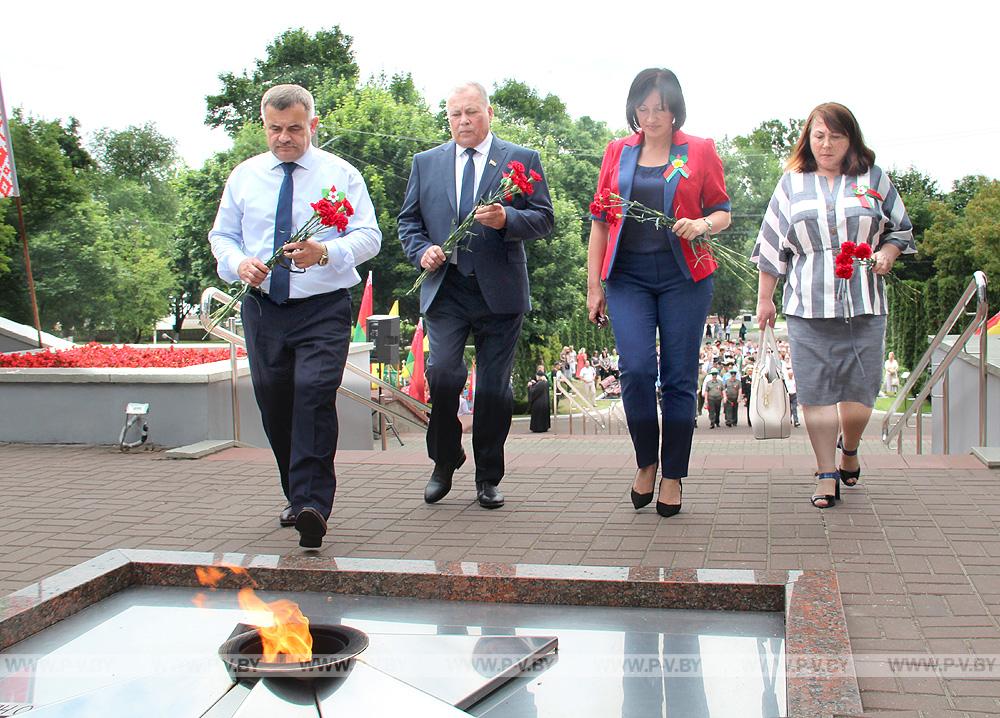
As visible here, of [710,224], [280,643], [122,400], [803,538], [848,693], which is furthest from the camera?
[122,400]

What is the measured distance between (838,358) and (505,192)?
6.07ft

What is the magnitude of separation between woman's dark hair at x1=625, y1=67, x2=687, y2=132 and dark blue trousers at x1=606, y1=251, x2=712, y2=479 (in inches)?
27.6

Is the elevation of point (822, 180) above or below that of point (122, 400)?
above

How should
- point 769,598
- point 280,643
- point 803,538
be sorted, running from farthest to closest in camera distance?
point 803,538 < point 769,598 < point 280,643

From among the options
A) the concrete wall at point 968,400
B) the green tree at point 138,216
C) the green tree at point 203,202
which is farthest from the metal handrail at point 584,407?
the concrete wall at point 968,400

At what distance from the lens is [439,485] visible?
220 inches

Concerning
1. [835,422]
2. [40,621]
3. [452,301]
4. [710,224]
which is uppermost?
[710,224]

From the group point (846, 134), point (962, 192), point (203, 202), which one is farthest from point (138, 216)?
point (846, 134)

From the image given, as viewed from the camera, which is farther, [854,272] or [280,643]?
[854,272]

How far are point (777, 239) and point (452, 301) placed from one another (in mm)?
1681

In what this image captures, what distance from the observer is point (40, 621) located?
3.54 metres

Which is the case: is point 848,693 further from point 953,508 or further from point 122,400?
point 122,400

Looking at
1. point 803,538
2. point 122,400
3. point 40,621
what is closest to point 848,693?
point 803,538

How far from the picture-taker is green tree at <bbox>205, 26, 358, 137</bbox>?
50.0 m
